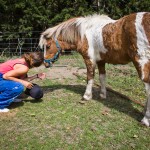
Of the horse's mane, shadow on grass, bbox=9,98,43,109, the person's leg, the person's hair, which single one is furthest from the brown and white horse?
the person's leg

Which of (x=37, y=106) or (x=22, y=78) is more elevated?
(x=22, y=78)

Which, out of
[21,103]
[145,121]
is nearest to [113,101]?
[145,121]

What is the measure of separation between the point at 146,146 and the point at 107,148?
0.62 m

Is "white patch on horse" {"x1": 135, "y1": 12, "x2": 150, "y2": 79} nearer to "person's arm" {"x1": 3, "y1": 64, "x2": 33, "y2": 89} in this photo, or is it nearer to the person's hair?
the person's hair

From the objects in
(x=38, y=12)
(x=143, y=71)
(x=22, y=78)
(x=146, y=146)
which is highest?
(x=38, y=12)

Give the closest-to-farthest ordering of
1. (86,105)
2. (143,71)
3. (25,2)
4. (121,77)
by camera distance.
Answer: (143,71), (86,105), (121,77), (25,2)

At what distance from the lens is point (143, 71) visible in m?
4.93

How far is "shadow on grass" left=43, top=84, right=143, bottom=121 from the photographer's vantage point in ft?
18.8

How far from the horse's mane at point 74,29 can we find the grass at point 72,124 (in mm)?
1307

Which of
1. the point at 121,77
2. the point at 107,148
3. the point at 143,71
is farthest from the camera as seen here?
the point at 121,77

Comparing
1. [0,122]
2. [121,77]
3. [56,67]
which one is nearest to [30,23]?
[56,67]

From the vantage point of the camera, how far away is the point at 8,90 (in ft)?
17.8

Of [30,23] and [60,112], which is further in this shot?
[30,23]

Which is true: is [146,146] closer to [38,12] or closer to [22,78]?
[22,78]
